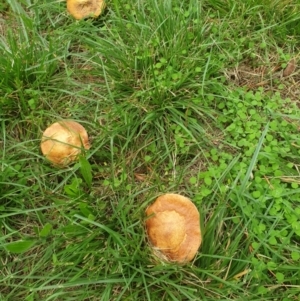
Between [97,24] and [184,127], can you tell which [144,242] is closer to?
[184,127]

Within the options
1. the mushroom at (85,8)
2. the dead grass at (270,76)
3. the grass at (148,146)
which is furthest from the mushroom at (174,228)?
the mushroom at (85,8)

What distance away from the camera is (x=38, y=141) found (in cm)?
271

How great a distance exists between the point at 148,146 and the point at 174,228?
0.66 m

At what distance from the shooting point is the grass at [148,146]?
2334 mm

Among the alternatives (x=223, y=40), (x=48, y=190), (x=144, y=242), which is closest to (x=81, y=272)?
(x=144, y=242)

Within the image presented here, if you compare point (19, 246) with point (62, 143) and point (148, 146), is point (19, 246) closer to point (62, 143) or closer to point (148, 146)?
point (62, 143)

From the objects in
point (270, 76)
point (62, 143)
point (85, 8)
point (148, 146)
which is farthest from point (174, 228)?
point (85, 8)

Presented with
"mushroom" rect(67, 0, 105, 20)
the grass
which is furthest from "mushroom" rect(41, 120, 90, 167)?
"mushroom" rect(67, 0, 105, 20)

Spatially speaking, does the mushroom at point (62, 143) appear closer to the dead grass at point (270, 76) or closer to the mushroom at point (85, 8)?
the mushroom at point (85, 8)

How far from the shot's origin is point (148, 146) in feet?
8.89

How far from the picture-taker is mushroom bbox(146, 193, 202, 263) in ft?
7.33

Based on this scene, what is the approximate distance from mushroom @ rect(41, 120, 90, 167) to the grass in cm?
9

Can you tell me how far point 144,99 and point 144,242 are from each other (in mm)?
933

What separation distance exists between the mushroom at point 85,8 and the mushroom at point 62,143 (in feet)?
3.02
